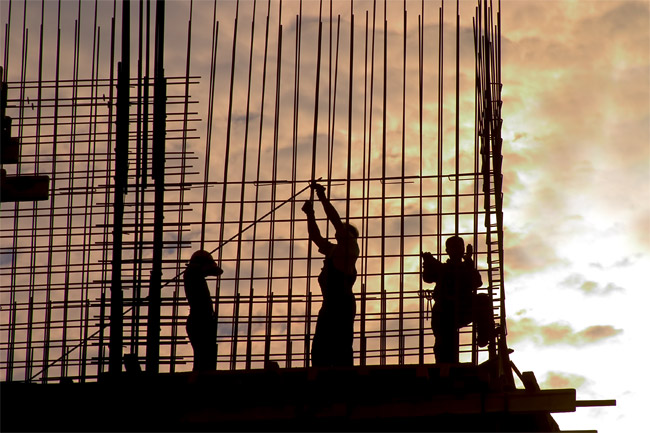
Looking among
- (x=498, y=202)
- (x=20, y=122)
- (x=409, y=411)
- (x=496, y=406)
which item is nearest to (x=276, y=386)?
(x=409, y=411)

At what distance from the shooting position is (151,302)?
9414 millimetres

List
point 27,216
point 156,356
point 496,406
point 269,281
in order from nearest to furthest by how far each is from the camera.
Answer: point 496,406 → point 156,356 → point 269,281 → point 27,216

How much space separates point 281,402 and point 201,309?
7.02ft

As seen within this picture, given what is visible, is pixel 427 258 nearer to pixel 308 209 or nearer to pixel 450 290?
pixel 450 290

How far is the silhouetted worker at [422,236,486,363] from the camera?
32.8ft

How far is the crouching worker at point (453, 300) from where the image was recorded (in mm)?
9984

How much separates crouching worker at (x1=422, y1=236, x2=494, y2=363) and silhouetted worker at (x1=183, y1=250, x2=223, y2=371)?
6.65 ft

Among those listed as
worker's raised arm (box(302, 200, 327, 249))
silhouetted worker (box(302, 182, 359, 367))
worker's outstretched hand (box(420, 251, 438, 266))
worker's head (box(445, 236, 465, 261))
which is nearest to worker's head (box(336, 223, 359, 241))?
silhouetted worker (box(302, 182, 359, 367))

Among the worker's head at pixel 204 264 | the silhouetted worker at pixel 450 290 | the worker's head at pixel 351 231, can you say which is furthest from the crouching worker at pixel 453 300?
the worker's head at pixel 204 264

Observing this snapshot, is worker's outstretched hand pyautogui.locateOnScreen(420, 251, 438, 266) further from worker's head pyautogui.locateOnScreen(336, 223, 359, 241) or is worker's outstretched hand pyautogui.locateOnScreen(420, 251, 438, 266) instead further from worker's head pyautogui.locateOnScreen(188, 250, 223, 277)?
worker's head pyautogui.locateOnScreen(188, 250, 223, 277)

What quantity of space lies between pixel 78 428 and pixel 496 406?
3141mm

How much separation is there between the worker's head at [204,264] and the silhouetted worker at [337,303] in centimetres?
106

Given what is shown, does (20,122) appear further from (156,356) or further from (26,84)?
(156,356)

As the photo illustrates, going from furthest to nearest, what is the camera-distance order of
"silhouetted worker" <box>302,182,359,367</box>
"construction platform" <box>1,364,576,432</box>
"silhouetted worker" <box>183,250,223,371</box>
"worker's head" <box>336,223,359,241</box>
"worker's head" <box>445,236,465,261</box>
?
"worker's head" <box>445,236,465,261</box> → "silhouetted worker" <box>183,250,223,371</box> → "worker's head" <box>336,223,359,241</box> → "silhouetted worker" <box>302,182,359,367</box> → "construction platform" <box>1,364,576,432</box>
